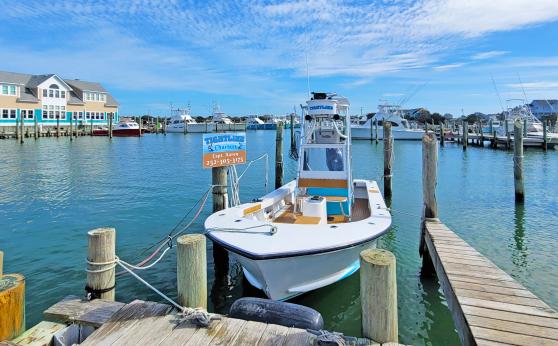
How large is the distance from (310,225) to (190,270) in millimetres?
2548

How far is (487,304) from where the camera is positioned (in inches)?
153

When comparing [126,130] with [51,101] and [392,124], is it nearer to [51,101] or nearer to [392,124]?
[51,101]

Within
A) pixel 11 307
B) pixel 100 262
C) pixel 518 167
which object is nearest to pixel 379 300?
pixel 100 262

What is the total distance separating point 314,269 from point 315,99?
201 inches

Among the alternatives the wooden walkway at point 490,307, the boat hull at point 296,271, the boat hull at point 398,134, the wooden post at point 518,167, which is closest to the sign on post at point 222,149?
the boat hull at point 296,271

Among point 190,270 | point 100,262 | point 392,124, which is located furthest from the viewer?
point 392,124

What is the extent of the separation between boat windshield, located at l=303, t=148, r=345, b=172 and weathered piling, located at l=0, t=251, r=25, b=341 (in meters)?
6.75

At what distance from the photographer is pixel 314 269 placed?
571 cm

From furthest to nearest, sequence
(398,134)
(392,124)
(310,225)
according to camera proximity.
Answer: (392,124) → (398,134) → (310,225)

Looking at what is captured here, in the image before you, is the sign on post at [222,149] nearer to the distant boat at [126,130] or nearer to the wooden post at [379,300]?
the wooden post at [379,300]

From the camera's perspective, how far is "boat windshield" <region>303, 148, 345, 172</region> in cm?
934

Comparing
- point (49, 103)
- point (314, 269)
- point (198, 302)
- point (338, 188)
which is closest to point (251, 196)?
point (338, 188)

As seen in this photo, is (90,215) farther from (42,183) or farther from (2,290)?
(2,290)

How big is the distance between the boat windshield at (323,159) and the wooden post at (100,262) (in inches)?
231
